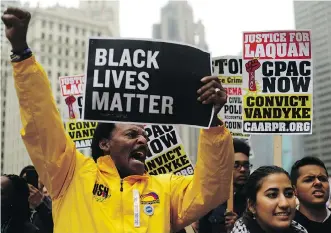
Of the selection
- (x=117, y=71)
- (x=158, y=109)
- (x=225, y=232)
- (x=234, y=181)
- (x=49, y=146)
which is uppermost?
(x=117, y=71)

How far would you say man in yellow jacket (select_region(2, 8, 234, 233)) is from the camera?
2.43 metres

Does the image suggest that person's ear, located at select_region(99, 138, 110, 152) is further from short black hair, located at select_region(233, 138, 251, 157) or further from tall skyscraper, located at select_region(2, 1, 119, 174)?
tall skyscraper, located at select_region(2, 1, 119, 174)

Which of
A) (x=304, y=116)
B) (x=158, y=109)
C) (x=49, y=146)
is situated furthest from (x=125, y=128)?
(x=304, y=116)

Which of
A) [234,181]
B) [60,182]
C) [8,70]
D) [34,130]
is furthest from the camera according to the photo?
[8,70]

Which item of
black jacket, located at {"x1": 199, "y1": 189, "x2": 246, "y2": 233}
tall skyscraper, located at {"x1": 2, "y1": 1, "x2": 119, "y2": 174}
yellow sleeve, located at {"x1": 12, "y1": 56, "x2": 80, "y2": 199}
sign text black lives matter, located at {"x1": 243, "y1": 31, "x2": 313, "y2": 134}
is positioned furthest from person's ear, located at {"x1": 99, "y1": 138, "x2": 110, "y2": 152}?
tall skyscraper, located at {"x1": 2, "y1": 1, "x2": 119, "y2": 174}

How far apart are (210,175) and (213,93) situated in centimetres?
42

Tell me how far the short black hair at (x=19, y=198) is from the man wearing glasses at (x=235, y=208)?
1.66 m

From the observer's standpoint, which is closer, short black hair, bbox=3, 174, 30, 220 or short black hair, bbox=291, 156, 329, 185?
short black hair, bbox=3, 174, 30, 220

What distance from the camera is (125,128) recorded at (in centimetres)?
292

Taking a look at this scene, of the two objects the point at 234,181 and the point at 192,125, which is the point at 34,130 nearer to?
the point at 192,125

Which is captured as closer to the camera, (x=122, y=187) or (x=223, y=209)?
(x=122, y=187)

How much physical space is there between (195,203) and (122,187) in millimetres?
395

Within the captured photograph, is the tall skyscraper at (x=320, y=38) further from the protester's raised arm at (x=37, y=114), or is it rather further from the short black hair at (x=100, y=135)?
the protester's raised arm at (x=37, y=114)

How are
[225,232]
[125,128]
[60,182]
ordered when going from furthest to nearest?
[225,232], [125,128], [60,182]
